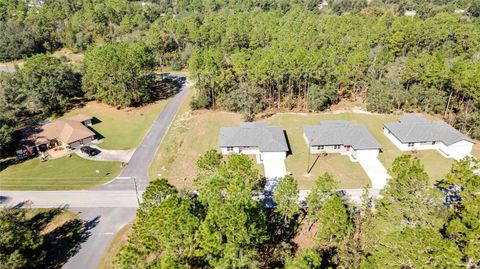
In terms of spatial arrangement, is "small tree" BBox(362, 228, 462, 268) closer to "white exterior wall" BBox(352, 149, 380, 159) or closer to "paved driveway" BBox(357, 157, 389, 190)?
"paved driveway" BBox(357, 157, 389, 190)

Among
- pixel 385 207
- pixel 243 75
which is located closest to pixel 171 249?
pixel 385 207

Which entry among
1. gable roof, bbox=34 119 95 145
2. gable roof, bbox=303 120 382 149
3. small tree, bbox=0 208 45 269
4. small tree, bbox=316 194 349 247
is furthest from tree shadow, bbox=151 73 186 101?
small tree, bbox=316 194 349 247

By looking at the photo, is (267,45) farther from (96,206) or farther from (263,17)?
(96,206)

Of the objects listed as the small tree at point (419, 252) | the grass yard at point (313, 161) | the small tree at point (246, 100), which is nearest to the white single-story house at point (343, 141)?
the grass yard at point (313, 161)

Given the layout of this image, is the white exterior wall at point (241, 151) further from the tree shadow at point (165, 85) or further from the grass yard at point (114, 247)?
the tree shadow at point (165, 85)

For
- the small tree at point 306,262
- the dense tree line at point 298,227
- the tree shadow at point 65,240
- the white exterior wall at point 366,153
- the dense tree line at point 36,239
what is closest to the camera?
the small tree at point 306,262
